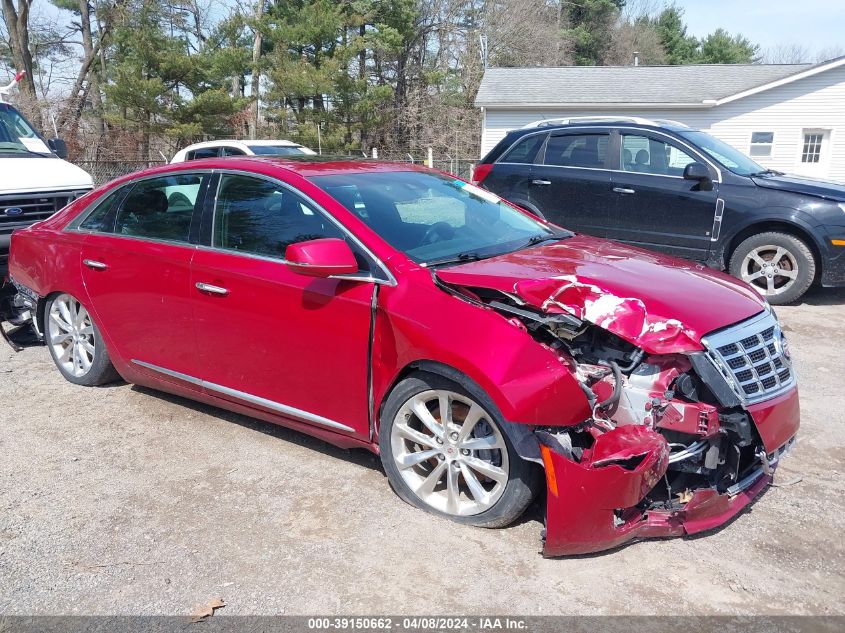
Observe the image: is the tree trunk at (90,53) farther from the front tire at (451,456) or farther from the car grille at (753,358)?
the car grille at (753,358)

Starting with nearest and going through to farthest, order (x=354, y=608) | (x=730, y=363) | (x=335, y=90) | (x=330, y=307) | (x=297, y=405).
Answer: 1. (x=354, y=608)
2. (x=730, y=363)
3. (x=330, y=307)
4. (x=297, y=405)
5. (x=335, y=90)

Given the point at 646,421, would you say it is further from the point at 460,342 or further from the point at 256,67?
the point at 256,67

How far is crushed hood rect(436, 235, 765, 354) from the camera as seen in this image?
2.96 meters

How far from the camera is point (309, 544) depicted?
3139 millimetres

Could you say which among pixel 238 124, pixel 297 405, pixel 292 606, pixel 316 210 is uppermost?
pixel 238 124

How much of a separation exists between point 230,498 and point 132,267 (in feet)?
5.59

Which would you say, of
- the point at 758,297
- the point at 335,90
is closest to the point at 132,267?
the point at 758,297

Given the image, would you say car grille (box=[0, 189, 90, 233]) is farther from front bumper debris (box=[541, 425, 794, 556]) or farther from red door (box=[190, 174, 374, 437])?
front bumper debris (box=[541, 425, 794, 556])

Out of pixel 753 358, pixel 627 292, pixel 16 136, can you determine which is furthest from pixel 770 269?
pixel 16 136

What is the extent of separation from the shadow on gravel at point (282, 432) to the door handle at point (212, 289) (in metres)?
0.88

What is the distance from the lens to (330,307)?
3.49m

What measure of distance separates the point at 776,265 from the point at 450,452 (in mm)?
5649

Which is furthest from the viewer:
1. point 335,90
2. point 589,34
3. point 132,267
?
point 589,34

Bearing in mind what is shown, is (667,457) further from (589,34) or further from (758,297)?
(589,34)
